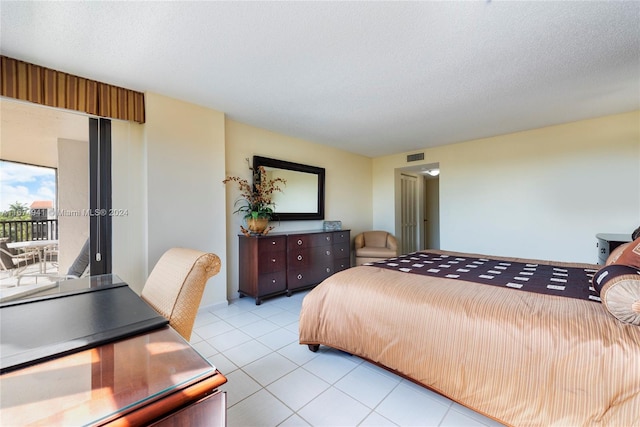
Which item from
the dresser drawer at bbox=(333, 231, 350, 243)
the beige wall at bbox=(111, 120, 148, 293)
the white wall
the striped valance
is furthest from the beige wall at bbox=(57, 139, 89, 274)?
the dresser drawer at bbox=(333, 231, 350, 243)

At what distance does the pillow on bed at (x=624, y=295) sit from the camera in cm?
117

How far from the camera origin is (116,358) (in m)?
0.73

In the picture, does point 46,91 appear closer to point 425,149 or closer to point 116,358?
point 116,358

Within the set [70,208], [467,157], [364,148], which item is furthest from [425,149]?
[70,208]

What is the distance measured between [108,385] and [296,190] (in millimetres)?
3662

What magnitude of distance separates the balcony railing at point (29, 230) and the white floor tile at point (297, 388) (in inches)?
93.4

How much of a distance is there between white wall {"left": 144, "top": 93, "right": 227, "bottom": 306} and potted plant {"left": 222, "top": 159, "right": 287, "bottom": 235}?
A: 31 centimetres

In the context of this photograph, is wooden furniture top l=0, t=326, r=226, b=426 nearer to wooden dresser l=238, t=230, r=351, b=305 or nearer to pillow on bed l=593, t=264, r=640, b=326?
pillow on bed l=593, t=264, r=640, b=326

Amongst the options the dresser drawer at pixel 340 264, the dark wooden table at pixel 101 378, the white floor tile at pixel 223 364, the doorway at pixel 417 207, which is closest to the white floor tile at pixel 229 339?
the white floor tile at pixel 223 364

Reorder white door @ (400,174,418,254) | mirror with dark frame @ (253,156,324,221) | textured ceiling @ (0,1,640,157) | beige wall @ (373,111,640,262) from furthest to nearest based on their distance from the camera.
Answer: white door @ (400,174,418,254), mirror with dark frame @ (253,156,324,221), beige wall @ (373,111,640,262), textured ceiling @ (0,1,640,157)

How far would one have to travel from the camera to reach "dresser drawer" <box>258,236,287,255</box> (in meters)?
3.29

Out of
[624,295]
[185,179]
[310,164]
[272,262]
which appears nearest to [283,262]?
[272,262]

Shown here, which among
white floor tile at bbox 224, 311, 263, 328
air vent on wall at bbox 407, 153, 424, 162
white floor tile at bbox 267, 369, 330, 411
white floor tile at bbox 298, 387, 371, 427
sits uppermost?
air vent on wall at bbox 407, 153, 424, 162

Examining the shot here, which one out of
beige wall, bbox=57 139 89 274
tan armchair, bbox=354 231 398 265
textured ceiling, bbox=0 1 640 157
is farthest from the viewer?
tan armchair, bbox=354 231 398 265
